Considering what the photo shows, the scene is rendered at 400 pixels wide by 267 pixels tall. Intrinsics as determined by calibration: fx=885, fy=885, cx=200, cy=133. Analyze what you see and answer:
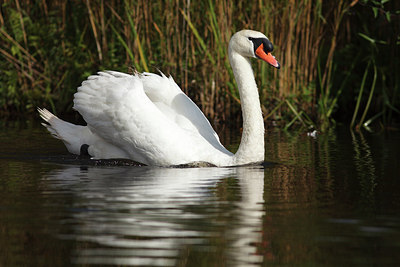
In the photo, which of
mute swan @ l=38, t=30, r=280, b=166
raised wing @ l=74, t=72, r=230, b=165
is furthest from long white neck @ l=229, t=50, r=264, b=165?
raised wing @ l=74, t=72, r=230, b=165

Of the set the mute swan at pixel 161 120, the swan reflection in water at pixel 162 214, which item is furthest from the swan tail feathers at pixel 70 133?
the swan reflection in water at pixel 162 214

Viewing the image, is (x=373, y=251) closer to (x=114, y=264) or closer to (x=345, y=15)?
(x=114, y=264)

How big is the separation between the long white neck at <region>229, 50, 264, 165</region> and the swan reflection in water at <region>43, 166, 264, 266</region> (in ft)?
0.71

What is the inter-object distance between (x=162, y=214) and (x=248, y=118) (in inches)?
116

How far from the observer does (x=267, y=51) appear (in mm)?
8602

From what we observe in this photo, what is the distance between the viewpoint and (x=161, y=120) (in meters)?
8.48

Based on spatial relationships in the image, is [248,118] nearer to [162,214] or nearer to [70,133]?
[70,133]

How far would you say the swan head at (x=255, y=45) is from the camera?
8.56 m

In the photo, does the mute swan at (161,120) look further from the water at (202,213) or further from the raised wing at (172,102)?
the water at (202,213)

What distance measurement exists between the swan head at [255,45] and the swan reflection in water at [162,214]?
1.14m

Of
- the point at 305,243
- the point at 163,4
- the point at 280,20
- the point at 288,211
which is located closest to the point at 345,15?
the point at 280,20

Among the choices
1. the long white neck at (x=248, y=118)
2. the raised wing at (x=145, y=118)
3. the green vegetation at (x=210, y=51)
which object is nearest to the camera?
the raised wing at (x=145, y=118)

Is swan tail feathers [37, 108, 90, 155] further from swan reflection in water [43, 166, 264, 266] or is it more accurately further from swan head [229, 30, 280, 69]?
swan head [229, 30, 280, 69]

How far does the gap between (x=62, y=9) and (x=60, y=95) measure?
4.55 ft
